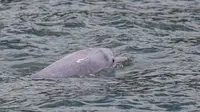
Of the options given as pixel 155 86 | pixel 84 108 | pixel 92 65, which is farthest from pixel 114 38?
pixel 84 108

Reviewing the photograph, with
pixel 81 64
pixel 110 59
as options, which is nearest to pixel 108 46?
pixel 110 59

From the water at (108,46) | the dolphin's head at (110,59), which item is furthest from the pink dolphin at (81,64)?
the water at (108,46)

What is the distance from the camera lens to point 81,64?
9.77m

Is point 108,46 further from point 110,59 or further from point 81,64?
point 81,64

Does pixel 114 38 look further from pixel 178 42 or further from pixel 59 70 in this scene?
pixel 59 70

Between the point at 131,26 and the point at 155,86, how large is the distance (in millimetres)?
3483

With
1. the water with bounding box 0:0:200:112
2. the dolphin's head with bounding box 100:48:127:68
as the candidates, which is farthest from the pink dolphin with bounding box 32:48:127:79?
the water with bounding box 0:0:200:112

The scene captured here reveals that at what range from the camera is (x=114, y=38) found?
38.9 ft

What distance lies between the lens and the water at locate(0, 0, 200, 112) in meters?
8.49

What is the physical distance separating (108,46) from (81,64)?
1.78 meters

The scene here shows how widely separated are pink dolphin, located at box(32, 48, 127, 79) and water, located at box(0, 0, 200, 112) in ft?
0.59

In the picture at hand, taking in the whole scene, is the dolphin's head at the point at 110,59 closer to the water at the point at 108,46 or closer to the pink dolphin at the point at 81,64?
the pink dolphin at the point at 81,64

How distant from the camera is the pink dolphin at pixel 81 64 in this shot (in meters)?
9.40

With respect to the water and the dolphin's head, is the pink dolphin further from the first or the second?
the water
